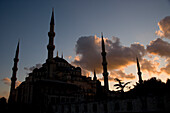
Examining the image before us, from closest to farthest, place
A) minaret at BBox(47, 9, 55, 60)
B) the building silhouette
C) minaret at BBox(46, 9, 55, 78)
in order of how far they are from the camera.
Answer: the building silhouette < minaret at BBox(46, 9, 55, 78) < minaret at BBox(47, 9, 55, 60)

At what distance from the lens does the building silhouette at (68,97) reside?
17.0 meters

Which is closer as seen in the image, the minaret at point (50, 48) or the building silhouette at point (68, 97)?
the building silhouette at point (68, 97)

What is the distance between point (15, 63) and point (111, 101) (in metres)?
36.7

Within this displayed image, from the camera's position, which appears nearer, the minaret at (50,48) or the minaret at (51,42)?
the minaret at (50,48)

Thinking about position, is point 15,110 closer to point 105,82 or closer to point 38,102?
point 38,102

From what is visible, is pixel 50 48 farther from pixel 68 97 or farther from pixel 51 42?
pixel 68 97

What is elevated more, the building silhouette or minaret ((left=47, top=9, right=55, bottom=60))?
minaret ((left=47, top=9, right=55, bottom=60))

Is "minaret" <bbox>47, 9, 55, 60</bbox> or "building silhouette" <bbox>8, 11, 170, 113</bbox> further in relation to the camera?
"minaret" <bbox>47, 9, 55, 60</bbox>

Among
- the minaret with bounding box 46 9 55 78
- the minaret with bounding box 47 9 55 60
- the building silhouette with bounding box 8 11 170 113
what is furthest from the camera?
the minaret with bounding box 47 9 55 60

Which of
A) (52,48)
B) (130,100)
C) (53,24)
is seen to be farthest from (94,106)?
(53,24)

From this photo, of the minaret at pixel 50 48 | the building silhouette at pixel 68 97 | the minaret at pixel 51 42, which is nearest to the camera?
the building silhouette at pixel 68 97

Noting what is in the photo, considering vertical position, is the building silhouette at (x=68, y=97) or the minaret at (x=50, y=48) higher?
the minaret at (x=50, y=48)

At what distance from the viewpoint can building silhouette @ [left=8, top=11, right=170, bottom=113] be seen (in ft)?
55.7

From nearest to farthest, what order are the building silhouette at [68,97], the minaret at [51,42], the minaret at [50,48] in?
the building silhouette at [68,97] < the minaret at [50,48] < the minaret at [51,42]
